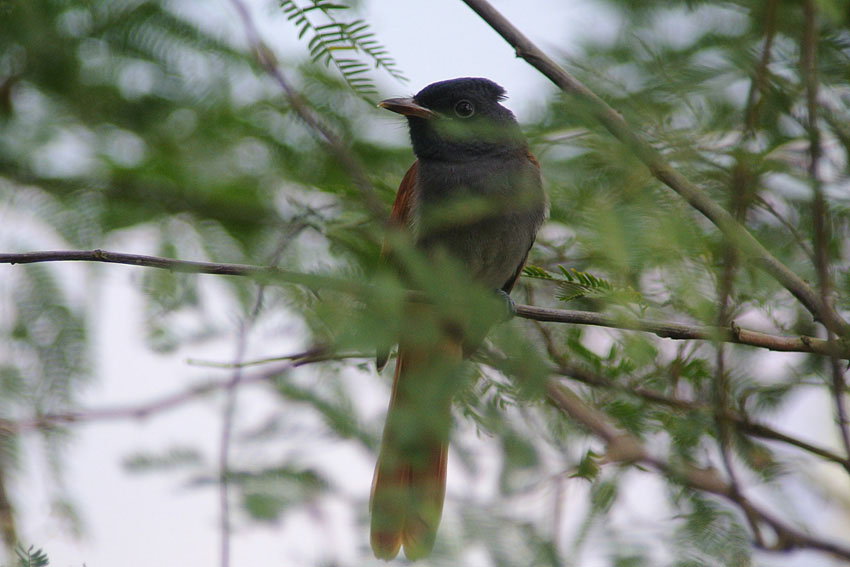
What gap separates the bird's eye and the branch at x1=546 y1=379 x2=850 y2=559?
1642 millimetres

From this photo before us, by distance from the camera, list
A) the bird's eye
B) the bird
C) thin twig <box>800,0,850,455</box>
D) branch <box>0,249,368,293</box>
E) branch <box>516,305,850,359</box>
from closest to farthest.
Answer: branch <box>0,249,368,293</box> < the bird < thin twig <box>800,0,850,455</box> < branch <box>516,305,850,359</box> < the bird's eye

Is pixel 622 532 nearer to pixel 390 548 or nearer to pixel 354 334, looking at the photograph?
pixel 390 548

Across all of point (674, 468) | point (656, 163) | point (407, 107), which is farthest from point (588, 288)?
point (407, 107)

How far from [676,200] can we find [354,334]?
100cm

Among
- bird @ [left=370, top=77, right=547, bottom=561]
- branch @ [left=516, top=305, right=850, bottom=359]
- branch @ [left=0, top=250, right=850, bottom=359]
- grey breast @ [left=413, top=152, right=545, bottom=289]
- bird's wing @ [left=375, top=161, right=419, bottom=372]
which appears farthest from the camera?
grey breast @ [left=413, top=152, right=545, bottom=289]

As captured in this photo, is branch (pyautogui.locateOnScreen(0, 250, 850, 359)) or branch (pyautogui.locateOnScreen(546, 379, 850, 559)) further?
branch (pyautogui.locateOnScreen(546, 379, 850, 559))

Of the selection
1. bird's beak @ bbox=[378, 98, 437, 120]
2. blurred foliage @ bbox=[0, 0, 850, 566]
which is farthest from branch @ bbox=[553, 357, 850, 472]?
bird's beak @ bbox=[378, 98, 437, 120]

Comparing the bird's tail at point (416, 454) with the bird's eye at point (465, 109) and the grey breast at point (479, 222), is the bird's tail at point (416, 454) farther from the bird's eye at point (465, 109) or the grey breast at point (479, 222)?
the bird's eye at point (465, 109)

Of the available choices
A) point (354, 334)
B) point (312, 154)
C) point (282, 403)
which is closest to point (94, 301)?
point (282, 403)

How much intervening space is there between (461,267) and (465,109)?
88.6 inches

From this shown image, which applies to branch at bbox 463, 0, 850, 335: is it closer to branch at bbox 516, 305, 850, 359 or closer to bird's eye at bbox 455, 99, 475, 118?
branch at bbox 516, 305, 850, 359

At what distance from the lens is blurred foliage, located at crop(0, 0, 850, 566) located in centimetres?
211

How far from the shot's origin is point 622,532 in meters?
2.40

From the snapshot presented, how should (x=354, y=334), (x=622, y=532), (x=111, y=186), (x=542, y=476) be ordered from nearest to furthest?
(x=354, y=334) → (x=622, y=532) → (x=542, y=476) → (x=111, y=186)
